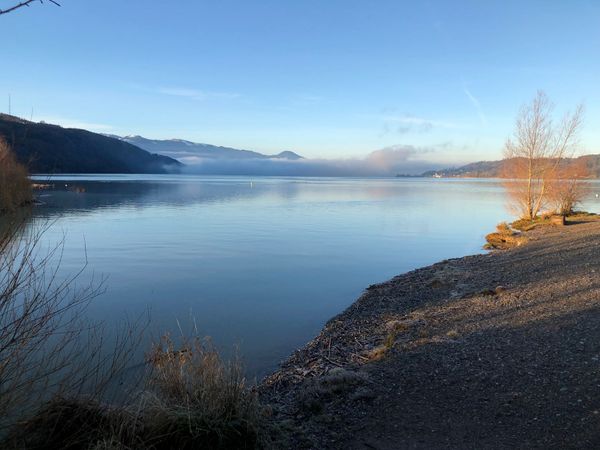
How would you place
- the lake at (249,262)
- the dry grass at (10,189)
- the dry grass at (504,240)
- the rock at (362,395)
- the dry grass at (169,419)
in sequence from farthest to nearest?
the dry grass at (504,240), the lake at (249,262), the rock at (362,395), the dry grass at (169,419), the dry grass at (10,189)

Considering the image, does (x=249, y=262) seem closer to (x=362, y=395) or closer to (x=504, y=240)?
(x=362, y=395)

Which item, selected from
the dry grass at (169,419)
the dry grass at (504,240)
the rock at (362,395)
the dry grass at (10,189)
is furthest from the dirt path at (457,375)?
the dry grass at (504,240)

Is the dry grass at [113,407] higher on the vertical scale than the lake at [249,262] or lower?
higher

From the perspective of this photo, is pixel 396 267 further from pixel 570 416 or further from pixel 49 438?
pixel 49 438

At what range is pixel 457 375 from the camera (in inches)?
261

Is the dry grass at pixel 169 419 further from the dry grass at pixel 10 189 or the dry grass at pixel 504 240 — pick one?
the dry grass at pixel 504 240

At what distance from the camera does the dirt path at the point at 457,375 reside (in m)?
5.20

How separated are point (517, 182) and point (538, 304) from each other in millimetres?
30405

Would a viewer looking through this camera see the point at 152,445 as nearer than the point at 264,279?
Yes

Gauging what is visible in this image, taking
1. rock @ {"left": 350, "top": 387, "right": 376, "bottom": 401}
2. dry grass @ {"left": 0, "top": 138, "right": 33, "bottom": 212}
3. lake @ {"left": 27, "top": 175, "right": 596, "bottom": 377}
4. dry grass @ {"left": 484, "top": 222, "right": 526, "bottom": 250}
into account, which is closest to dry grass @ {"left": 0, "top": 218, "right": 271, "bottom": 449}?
dry grass @ {"left": 0, "top": 138, "right": 33, "bottom": 212}

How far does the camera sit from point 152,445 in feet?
15.4

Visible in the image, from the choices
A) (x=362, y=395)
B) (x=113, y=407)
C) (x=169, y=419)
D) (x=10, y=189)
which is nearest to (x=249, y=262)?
(x=362, y=395)

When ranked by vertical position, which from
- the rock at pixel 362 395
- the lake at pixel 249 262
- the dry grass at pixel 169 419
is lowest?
the lake at pixel 249 262

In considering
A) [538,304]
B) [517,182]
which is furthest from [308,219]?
[538,304]
